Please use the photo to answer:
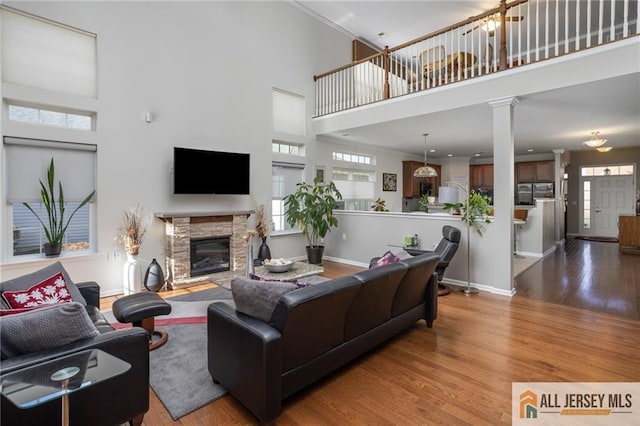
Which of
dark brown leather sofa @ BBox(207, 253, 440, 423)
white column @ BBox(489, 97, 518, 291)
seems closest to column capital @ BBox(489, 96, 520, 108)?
white column @ BBox(489, 97, 518, 291)

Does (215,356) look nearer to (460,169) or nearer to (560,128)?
(560,128)

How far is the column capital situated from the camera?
439cm

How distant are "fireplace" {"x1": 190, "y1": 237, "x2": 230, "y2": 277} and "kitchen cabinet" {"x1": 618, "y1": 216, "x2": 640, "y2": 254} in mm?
8862

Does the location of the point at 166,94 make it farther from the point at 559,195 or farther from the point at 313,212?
the point at 559,195

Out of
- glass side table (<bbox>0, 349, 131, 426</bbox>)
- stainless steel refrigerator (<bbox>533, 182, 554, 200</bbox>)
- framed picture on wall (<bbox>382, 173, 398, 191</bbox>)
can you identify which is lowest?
glass side table (<bbox>0, 349, 131, 426</bbox>)

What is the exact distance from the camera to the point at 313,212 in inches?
250

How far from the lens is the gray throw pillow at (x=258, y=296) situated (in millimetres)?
2068

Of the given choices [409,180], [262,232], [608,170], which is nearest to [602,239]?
[608,170]

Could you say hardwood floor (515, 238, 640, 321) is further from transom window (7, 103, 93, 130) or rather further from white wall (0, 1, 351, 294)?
transom window (7, 103, 93, 130)

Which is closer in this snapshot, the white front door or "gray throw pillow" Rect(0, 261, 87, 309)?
"gray throw pillow" Rect(0, 261, 87, 309)

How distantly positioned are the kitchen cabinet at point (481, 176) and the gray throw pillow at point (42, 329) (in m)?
11.2

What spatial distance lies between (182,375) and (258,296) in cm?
108

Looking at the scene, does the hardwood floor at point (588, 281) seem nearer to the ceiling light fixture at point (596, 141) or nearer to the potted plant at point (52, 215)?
the ceiling light fixture at point (596, 141)

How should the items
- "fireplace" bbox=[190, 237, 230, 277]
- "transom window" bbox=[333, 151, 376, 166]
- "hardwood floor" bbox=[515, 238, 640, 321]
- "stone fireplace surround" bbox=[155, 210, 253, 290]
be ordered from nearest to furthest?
"hardwood floor" bbox=[515, 238, 640, 321] < "stone fireplace surround" bbox=[155, 210, 253, 290] < "fireplace" bbox=[190, 237, 230, 277] < "transom window" bbox=[333, 151, 376, 166]
